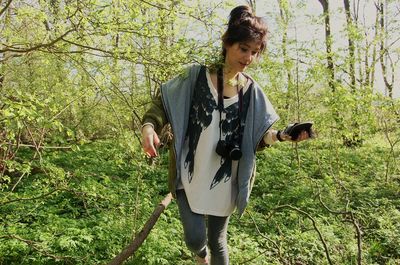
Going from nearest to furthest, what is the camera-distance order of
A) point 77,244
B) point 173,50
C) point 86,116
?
point 173,50, point 77,244, point 86,116

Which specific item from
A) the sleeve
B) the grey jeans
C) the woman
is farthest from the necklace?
the grey jeans

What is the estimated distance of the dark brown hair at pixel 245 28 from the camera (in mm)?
2184

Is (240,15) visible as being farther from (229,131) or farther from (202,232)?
(202,232)

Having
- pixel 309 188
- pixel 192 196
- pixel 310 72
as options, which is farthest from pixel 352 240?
pixel 310 72

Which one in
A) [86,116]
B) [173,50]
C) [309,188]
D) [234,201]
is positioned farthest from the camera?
[86,116]

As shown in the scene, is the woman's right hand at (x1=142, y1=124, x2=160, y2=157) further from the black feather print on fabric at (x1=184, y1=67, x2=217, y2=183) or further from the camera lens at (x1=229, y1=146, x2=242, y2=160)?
the camera lens at (x1=229, y1=146, x2=242, y2=160)

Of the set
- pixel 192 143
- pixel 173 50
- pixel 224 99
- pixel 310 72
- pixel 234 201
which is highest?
pixel 310 72

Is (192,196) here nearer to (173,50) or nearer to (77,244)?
(173,50)

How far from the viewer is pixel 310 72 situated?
7.13m

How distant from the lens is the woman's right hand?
2.00 m

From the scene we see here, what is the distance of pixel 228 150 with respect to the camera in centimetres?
230

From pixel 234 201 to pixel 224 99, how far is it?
0.66m

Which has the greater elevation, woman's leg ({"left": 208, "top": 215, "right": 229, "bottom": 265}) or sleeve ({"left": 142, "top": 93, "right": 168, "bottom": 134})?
sleeve ({"left": 142, "top": 93, "right": 168, "bottom": 134})

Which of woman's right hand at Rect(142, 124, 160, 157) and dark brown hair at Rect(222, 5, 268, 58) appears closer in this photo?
woman's right hand at Rect(142, 124, 160, 157)
